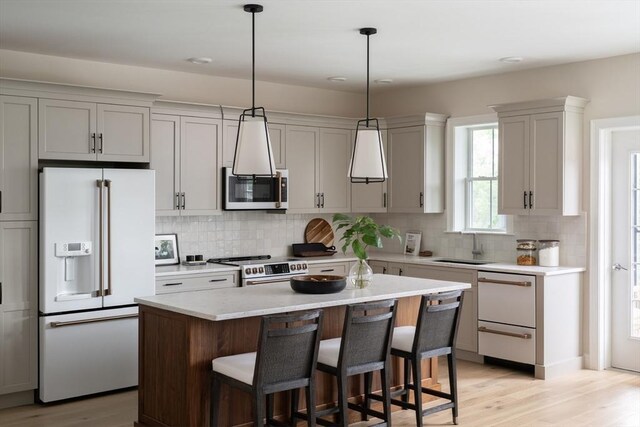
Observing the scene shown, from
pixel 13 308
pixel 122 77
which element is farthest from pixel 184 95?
pixel 13 308

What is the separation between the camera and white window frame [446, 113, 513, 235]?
691cm

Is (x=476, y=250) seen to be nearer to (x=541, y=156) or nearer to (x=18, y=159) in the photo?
(x=541, y=156)

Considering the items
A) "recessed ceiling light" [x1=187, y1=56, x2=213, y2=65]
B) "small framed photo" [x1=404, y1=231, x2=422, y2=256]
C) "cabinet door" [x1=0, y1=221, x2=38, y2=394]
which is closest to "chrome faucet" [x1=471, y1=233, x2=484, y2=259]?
"small framed photo" [x1=404, y1=231, x2=422, y2=256]

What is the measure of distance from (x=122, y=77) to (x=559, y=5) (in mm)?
3669

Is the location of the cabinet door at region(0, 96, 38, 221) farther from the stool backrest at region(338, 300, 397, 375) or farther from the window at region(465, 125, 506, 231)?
the window at region(465, 125, 506, 231)

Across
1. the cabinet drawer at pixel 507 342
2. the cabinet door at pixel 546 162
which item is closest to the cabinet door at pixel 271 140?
the cabinet door at pixel 546 162

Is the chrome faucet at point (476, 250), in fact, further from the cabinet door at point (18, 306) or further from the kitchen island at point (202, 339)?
the cabinet door at point (18, 306)

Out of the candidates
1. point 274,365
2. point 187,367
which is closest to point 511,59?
point 274,365

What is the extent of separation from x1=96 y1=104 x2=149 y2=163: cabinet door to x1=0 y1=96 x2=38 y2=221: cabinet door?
1.60ft

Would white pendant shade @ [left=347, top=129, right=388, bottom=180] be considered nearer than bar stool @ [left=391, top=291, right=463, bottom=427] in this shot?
No

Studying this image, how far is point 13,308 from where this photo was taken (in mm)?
4984

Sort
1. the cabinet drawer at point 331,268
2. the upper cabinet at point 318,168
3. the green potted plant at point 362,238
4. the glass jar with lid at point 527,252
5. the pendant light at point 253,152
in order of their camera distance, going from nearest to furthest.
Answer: the pendant light at point 253,152
the green potted plant at point 362,238
the glass jar with lid at point 527,252
the cabinet drawer at point 331,268
the upper cabinet at point 318,168

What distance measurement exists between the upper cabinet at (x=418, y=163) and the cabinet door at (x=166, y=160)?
229 centimetres

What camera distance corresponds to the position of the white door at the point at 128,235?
17.1 ft
